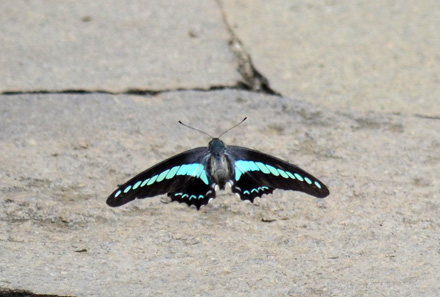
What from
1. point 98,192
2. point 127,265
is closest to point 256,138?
point 98,192

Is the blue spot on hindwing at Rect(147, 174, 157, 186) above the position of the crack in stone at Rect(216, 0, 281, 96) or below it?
below

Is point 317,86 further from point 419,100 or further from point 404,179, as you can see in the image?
point 404,179

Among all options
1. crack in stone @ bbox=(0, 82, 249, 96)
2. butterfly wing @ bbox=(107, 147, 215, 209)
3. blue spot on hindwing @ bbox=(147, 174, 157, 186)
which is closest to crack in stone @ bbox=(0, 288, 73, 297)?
butterfly wing @ bbox=(107, 147, 215, 209)

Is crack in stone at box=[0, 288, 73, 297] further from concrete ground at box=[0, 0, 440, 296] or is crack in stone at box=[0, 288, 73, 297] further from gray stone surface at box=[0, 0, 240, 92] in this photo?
gray stone surface at box=[0, 0, 240, 92]

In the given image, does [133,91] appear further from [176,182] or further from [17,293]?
[17,293]

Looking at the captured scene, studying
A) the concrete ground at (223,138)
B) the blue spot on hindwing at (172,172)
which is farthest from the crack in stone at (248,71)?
the blue spot on hindwing at (172,172)

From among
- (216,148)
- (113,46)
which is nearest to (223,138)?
(216,148)

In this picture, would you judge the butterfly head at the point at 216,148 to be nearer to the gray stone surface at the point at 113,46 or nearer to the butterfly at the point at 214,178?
the butterfly at the point at 214,178
